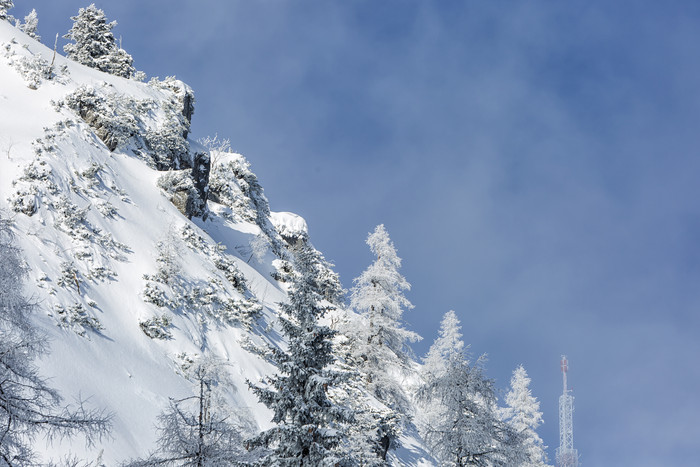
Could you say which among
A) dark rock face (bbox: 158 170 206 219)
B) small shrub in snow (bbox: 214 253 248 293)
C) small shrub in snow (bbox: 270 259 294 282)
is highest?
small shrub in snow (bbox: 270 259 294 282)

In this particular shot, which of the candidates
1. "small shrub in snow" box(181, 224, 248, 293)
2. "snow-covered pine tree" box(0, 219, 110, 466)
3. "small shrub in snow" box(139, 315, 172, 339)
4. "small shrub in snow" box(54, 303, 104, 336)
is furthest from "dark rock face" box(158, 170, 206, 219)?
"snow-covered pine tree" box(0, 219, 110, 466)

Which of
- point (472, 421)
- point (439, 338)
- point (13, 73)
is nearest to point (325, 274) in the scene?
point (439, 338)

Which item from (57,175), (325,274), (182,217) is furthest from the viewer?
(325,274)

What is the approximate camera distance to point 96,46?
147 feet

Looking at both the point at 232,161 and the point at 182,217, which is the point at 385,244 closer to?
the point at 182,217

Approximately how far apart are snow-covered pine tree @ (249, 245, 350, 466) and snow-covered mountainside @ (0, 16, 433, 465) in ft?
12.7

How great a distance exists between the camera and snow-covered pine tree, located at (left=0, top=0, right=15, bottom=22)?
3478 cm

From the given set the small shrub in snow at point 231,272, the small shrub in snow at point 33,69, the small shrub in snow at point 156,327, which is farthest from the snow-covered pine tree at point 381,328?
the small shrub in snow at point 33,69

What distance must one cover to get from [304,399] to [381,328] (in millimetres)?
15786

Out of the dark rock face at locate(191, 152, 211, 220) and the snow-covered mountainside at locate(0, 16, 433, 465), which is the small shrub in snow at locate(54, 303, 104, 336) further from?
the dark rock face at locate(191, 152, 211, 220)

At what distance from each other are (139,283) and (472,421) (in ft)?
45.2

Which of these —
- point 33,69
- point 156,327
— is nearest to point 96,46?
point 33,69

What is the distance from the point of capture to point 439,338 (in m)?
31.8

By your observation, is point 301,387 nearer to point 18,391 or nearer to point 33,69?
point 18,391
